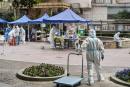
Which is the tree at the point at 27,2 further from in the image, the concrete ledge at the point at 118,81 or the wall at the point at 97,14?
the concrete ledge at the point at 118,81

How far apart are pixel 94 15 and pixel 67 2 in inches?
169

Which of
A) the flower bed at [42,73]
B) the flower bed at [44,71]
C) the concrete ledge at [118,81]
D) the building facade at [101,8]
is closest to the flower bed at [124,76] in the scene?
the concrete ledge at [118,81]

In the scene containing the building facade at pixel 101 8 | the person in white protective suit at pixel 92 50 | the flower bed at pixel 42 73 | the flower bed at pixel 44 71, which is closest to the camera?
the person in white protective suit at pixel 92 50

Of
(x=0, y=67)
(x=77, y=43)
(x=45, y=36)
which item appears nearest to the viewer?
(x=0, y=67)

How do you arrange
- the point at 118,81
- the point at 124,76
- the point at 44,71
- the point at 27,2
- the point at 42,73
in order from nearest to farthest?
1. the point at 118,81
2. the point at 124,76
3. the point at 42,73
4. the point at 44,71
5. the point at 27,2

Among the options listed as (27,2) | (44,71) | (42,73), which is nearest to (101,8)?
(27,2)

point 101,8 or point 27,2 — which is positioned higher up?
point 27,2

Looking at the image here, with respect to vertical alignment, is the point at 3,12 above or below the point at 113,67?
above

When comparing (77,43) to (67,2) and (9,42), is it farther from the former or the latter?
(67,2)

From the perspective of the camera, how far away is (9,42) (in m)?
32.8

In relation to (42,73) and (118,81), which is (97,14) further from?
(118,81)

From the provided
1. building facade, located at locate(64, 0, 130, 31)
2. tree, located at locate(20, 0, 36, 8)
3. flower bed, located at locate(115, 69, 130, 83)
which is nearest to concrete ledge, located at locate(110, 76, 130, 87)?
flower bed, located at locate(115, 69, 130, 83)

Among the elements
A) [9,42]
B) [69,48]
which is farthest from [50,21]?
[9,42]

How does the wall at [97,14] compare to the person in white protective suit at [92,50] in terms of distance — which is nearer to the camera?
the person in white protective suit at [92,50]
